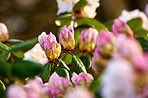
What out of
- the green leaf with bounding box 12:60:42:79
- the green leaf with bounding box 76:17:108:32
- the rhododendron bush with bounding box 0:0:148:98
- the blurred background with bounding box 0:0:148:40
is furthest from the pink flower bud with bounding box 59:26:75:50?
the blurred background with bounding box 0:0:148:40

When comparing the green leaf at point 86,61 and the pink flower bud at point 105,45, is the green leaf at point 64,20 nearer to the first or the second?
the green leaf at point 86,61

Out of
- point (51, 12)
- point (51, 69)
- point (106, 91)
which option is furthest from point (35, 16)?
point (106, 91)

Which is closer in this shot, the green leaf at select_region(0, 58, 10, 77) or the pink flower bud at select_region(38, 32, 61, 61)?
the green leaf at select_region(0, 58, 10, 77)

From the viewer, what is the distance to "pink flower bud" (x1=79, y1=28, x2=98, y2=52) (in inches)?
26.4

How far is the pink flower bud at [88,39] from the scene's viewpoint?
0.67 metres

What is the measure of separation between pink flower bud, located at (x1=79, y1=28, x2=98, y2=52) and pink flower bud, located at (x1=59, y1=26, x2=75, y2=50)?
5 centimetres

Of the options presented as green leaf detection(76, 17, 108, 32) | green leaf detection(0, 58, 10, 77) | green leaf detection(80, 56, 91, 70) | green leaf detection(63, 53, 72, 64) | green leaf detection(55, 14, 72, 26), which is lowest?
green leaf detection(80, 56, 91, 70)

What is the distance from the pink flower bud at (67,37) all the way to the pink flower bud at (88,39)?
0.05 m

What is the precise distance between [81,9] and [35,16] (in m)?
3.00

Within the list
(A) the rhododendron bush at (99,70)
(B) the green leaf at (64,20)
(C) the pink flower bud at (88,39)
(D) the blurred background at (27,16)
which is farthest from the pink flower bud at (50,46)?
(D) the blurred background at (27,16)

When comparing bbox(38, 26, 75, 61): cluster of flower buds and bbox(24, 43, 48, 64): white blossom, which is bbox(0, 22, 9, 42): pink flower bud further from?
bbox(38, 26, 75, 61): cluster of flower buds

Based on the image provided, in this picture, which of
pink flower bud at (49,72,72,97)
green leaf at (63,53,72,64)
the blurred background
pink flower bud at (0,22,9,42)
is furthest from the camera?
the blurred background

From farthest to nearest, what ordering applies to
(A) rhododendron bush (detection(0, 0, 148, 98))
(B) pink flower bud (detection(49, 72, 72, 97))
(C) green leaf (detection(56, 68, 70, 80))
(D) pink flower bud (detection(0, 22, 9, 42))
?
(D) pink flower bud (detection(0, 22, 9, 42)) → (C) green leaf (detection(56, 68, 70, 80)) → (B) pink flower bud (detection(49, 72, 72, 97)) → (A) rhododendron bush (detection(0, 0, 148, 98))

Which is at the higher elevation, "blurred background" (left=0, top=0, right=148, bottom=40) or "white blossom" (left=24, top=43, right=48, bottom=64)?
"blurred background" (left=0, top=0, right=148, bottom=40)
